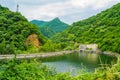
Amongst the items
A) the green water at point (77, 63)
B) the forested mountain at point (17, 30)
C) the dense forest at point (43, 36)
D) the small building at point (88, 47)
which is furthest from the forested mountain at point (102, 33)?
the forested mountain at point (17, 30)

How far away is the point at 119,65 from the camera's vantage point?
938 centimetres

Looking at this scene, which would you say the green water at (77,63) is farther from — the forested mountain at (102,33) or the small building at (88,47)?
the small building at (88,47)

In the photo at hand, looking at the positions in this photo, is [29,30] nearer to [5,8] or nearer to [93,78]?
[5,8]

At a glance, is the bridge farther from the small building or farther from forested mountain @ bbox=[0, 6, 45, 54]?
forested mountain @ bbox=[0, 6, 45, 54]

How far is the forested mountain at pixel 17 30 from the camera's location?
98.4 metres

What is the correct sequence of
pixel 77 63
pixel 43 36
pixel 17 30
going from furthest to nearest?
Answer: pixel 43 36
pixel 17 30
pixel 77 63

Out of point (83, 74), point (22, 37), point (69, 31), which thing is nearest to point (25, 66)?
point (83, 74)

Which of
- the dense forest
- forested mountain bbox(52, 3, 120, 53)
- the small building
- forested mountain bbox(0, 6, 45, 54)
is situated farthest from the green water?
the small building

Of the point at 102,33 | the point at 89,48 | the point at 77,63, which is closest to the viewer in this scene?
the point at 77,63

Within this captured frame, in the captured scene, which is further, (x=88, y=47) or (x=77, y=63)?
(x=88, y=47)

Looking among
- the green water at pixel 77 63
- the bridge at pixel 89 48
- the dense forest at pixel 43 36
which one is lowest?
the green water at pixel 77 63

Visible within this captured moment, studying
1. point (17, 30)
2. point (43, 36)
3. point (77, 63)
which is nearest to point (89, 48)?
point (43, 36)

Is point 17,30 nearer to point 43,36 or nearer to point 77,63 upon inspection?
point 43,36

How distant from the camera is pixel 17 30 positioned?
10400cm
